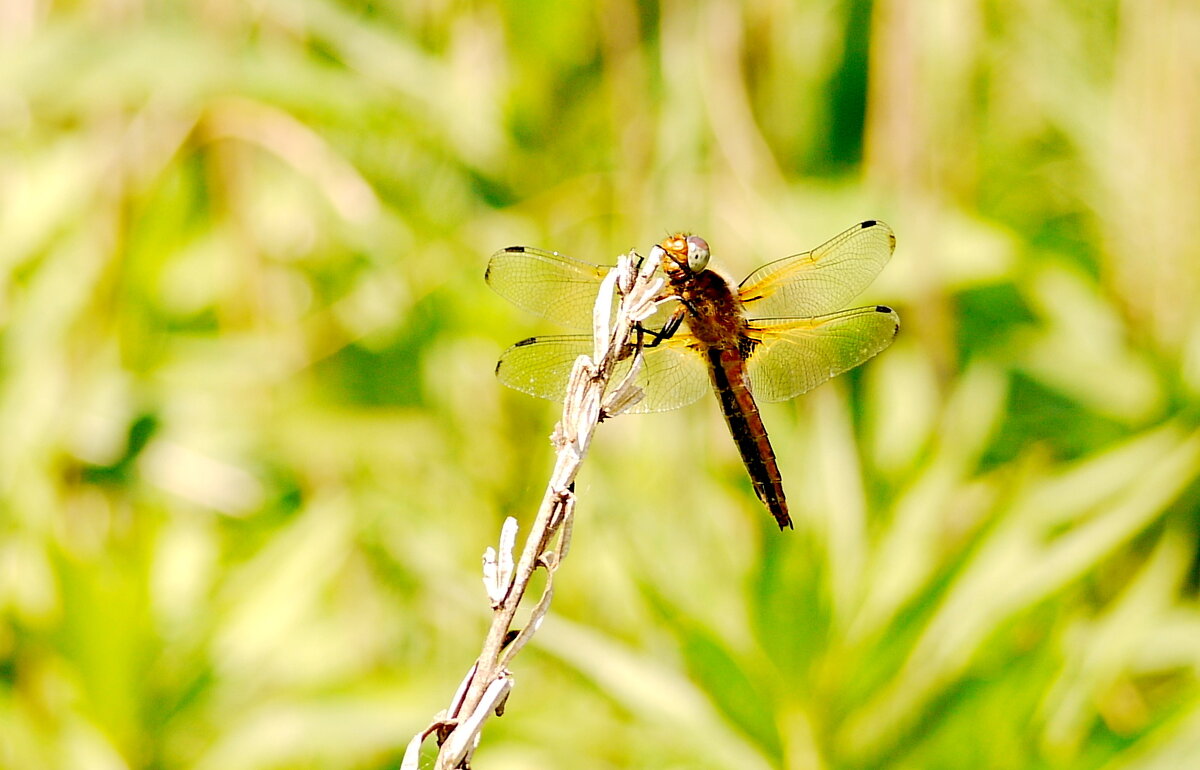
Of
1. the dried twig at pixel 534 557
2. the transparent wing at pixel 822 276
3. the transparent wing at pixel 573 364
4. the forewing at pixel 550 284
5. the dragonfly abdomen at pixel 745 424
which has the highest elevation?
the forewing at pixel 550 284

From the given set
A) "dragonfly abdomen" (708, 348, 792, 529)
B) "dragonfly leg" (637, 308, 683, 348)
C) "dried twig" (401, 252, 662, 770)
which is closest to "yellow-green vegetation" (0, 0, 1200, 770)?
"dragonfly abdomen" (708, 348, 792, 529)

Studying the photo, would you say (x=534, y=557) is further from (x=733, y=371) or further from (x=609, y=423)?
(x=609, y=423)

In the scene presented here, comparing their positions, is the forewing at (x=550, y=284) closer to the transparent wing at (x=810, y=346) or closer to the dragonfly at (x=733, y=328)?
the dragonfly at (x=733, y=328)

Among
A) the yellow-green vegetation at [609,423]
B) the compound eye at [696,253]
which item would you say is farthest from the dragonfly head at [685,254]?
the yellow-green vegetation at [609,423]

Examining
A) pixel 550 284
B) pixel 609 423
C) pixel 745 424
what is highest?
pixel 609 423

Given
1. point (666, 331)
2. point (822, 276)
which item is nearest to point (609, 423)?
point (822, 276)

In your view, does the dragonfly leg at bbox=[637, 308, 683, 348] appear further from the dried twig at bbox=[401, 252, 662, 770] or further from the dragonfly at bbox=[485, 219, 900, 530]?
the dried twig at bbox=[401, 252, 662, 770]
